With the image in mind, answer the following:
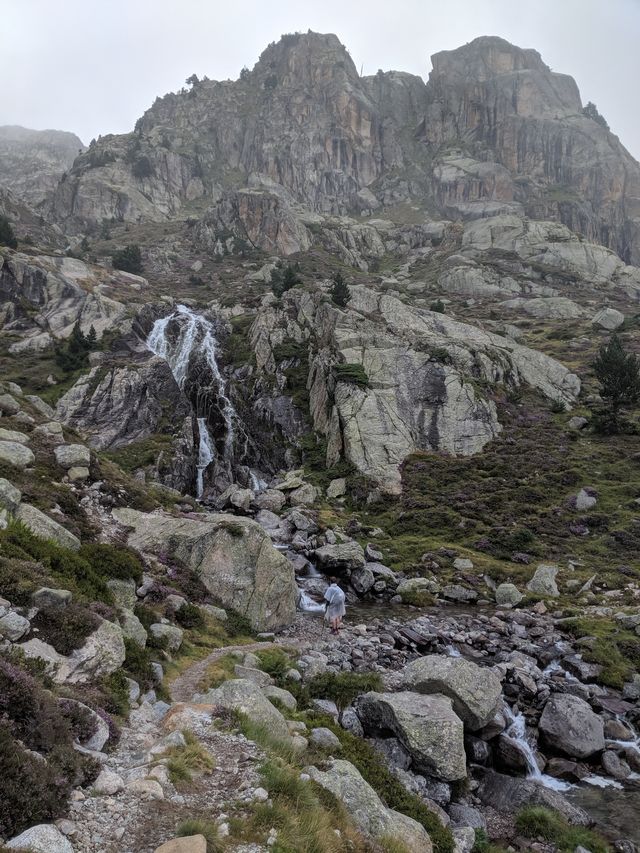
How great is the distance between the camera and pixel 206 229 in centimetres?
14750

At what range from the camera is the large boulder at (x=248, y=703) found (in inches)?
408

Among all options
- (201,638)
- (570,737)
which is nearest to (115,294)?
(201,638)

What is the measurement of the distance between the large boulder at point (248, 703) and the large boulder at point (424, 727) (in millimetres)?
4136

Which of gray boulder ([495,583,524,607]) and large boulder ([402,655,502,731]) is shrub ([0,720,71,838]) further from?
gray boulder ([495,583,524,607])

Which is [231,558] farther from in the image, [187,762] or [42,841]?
[42,841]

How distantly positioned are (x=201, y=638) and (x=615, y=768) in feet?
47.6

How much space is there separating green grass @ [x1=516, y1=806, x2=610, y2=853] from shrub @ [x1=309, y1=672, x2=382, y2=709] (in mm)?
5450

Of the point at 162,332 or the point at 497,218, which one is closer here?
the point at 162,332

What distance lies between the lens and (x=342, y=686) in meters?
16.1

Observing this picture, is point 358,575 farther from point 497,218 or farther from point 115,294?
point 497,218

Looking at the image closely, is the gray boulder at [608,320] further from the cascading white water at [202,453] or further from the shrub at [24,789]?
the shrub at [24,789]

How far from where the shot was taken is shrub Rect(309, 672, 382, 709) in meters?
15.6

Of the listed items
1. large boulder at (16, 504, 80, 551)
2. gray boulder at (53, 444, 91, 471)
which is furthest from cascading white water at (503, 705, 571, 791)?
gray boulder at (53, 444, 91, 471)

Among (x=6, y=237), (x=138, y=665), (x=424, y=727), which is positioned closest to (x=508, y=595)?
(x=424, y=727)
